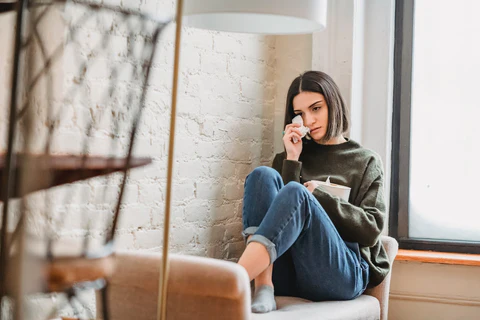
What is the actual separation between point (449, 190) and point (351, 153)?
2.13ft

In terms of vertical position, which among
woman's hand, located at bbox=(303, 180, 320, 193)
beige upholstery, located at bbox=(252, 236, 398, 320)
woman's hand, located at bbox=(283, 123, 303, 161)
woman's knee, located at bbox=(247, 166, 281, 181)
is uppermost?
woman's hand, located at bbox=(283, 123, 303, 161)

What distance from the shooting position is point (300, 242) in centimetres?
217

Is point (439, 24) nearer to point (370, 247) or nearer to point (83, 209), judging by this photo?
point (370, 247)

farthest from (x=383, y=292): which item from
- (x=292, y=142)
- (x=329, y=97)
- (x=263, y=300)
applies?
(x=329, y=97)

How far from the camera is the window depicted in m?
2.85

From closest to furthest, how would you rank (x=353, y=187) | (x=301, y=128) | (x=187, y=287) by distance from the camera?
(x=187, y=287) → (x=353, y=187) → (x=301, y=128)

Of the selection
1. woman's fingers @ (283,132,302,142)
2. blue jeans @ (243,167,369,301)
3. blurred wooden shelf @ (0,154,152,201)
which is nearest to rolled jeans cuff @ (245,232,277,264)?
blue jeans @ (243,167,369,301)

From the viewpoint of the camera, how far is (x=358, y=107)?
288cm

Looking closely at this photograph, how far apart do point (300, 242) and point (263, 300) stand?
273 millimetres

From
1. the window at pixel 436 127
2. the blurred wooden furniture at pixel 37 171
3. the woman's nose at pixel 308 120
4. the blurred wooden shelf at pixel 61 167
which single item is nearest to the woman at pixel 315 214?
the woman's nose at pixel 308 120

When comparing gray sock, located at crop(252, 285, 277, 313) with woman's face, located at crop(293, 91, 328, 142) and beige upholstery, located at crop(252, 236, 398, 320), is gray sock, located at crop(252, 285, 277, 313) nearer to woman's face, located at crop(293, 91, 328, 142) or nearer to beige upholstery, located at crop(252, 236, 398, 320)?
beige upholstery, located at crop(252, 236, 398, 320)

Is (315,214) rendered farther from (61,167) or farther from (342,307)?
(61,167)

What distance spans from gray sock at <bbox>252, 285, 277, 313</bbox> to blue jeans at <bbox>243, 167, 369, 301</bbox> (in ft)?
0.35

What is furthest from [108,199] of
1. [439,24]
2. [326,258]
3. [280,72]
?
[439,24]
